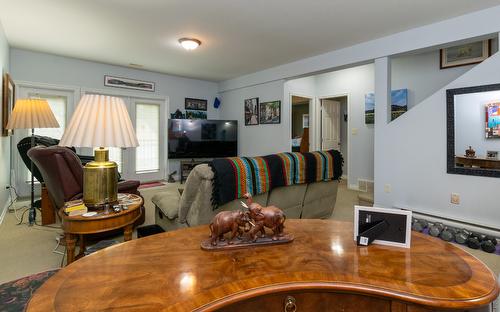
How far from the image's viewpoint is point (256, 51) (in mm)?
4691

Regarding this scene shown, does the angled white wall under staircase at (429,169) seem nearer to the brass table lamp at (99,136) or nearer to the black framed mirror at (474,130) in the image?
the black framed mirror at (474,130)

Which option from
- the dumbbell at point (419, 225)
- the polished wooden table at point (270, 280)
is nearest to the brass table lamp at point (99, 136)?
the polished wooden table at point (270, 280)

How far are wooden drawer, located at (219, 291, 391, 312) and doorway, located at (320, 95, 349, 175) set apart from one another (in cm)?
606

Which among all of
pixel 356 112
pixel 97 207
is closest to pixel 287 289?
pixel 97 207

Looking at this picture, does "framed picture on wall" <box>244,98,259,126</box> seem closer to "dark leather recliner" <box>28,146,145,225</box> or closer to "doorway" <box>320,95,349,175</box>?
"doorway" <box>320,95,349,175</box>

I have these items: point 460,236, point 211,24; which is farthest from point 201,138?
point 460,236

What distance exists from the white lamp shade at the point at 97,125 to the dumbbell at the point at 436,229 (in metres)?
3.33

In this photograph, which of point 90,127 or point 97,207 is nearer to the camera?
point 90,127

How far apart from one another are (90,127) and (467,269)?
1.98 metres

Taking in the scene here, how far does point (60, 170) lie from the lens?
2.53 meters

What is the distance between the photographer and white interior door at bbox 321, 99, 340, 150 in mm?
6721

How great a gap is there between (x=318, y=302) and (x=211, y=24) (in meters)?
3.57

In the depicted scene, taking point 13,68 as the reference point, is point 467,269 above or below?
below

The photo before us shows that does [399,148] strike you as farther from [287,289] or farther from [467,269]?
[287,289]
